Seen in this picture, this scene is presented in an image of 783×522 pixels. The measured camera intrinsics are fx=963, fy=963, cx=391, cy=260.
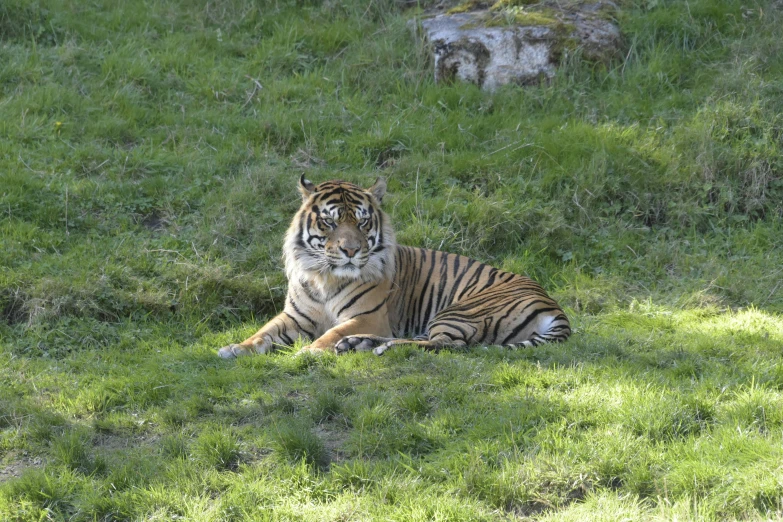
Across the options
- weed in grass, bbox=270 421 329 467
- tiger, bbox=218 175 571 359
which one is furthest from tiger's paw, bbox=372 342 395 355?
weed in grass, bbox=270 421 329 467

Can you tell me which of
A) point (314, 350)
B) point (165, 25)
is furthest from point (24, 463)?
point (165, 25)

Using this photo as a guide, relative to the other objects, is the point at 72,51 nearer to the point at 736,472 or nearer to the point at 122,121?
the point at 122,121

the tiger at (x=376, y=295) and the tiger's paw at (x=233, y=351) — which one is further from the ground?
the tiger at (x=376, y=295)

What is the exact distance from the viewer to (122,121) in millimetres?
9516

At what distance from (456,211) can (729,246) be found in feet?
7.92

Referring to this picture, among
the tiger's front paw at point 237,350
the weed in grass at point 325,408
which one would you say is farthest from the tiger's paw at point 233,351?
the weed in grass at point 325,408

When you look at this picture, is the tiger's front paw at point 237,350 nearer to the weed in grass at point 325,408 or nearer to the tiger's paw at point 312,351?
the tiger's paw at point 312,351

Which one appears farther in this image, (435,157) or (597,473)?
(435,157)

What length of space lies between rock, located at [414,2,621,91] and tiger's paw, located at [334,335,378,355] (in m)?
4.41

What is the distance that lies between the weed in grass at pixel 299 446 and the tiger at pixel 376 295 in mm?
1397

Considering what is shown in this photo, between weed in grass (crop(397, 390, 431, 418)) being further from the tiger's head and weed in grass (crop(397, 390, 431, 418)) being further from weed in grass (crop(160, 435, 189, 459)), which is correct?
the tiger's head

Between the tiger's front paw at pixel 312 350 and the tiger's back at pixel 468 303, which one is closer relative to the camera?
the tiger's front paw at pixel 312 350

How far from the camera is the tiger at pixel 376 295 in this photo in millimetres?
6652

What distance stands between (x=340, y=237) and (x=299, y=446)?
226 cm
